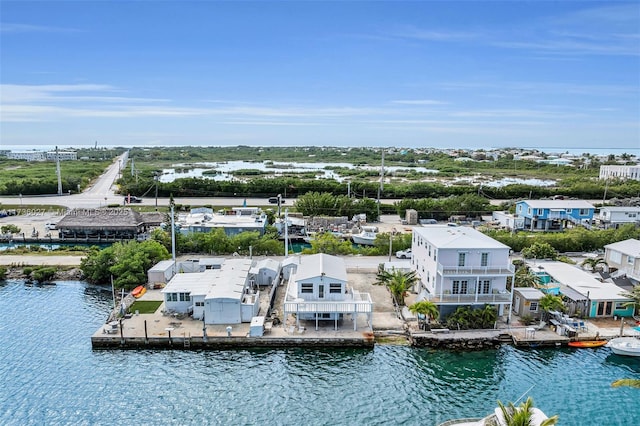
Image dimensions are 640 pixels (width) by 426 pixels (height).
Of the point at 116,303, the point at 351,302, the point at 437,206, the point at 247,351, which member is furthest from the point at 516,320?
the point at 437,206

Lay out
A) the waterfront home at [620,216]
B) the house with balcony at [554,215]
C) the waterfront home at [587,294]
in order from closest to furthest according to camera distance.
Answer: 1. the waterfront home at [587,294]
2. the house with balcony at [554,215]
3. the waterfront home at [620,216]

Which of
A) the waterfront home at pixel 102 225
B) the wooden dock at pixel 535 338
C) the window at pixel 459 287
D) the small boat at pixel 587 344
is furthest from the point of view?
the waterfront home at pixel 102 225

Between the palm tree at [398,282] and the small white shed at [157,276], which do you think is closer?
the palm tree at [398,282]

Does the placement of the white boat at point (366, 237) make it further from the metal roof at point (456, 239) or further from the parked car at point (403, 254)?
the metal roof at point (456, 239)

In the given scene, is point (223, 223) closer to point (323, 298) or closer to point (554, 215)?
point (323, 298)

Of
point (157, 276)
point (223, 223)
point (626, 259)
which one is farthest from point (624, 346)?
point (223, 223)

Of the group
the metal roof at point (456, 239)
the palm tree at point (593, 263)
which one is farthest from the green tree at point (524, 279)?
the palm tree at point (593, 263)

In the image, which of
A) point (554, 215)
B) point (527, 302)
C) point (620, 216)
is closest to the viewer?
point (527, 302)
